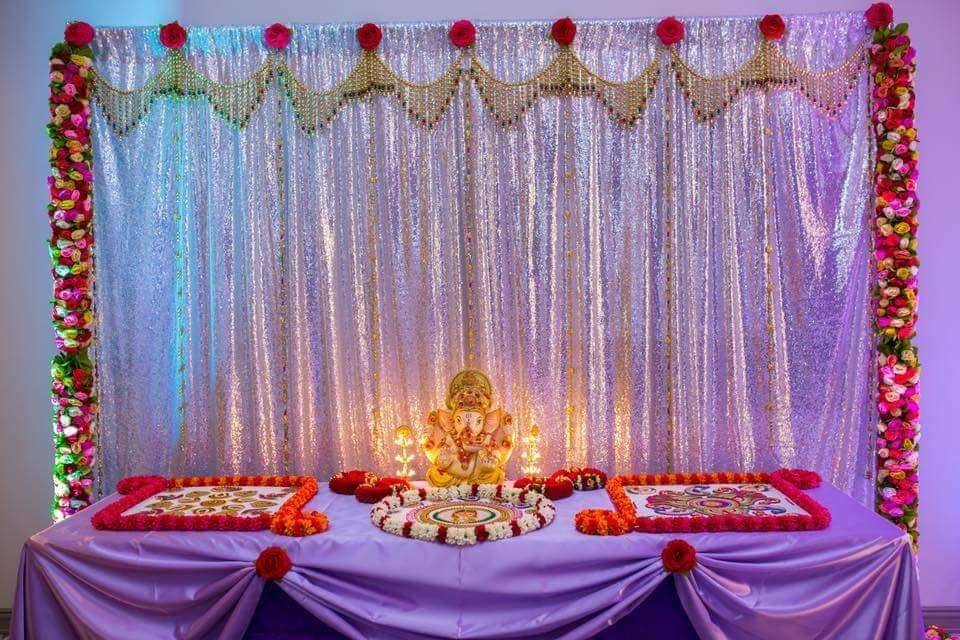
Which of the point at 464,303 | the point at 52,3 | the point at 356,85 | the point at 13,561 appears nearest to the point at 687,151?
the point at 464,303

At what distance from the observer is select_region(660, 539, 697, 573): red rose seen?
12.6ft

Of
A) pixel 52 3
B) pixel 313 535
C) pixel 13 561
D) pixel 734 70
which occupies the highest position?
pixel 52 3

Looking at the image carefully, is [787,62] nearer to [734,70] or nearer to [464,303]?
[734,70]

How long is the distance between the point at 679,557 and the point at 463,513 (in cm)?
108

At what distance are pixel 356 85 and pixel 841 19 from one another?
2865mm

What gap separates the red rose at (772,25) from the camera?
4828mm

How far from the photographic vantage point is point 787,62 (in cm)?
495

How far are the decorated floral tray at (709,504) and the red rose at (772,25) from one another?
251 centimetres

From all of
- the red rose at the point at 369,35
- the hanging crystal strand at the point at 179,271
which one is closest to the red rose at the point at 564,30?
the red rose at the point at 369,35

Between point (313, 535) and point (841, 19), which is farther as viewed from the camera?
point (841, 19)

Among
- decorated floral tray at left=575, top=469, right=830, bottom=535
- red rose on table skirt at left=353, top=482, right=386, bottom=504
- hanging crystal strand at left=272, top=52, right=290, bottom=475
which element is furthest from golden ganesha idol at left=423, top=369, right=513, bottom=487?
hanging crystal strand at left=272, top=52, right=290, bottom=475

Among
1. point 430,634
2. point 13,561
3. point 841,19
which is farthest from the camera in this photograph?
point 13,561

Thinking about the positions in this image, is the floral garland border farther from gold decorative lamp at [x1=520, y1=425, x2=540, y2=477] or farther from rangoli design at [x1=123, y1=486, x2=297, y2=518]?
rangoli design at [x1=123, y1=486, x2=297, y2=518]

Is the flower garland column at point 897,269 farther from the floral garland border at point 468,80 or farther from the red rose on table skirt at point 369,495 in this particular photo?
the red rose on table skirt at point 369,495
